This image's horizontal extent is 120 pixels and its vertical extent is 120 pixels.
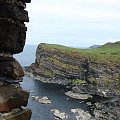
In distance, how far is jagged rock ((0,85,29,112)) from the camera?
Answer: 8.14 m

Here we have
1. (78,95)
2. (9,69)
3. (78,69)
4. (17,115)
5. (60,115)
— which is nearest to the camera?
(17,115)

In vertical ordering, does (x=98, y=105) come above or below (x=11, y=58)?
below

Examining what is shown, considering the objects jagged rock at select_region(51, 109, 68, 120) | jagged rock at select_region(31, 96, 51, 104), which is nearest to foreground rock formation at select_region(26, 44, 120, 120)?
jagged rock at select_region(51, 109, 68, 120)

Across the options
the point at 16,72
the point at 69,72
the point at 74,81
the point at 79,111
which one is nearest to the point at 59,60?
the point at 69,72

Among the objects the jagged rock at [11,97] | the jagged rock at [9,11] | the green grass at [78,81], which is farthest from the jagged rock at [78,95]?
the jagged rock at [9,11]

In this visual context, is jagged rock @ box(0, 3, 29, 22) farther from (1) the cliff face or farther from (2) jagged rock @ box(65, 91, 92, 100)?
(1) the cliff face

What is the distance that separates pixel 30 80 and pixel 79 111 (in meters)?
72.8

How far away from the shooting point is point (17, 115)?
27.3ft

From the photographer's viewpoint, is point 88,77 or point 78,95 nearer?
point 78,95

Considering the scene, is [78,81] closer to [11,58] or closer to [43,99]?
[43,99]

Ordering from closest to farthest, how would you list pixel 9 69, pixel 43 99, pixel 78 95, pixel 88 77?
pixel 9 69
pixel 43 99
pixel 78 95
pixel 88 77

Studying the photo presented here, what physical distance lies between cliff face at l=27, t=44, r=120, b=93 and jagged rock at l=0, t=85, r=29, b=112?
504 ft

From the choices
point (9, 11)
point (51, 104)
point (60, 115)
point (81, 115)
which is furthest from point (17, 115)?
point (51, 104)

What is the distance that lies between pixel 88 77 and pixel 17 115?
16723 centimetres
